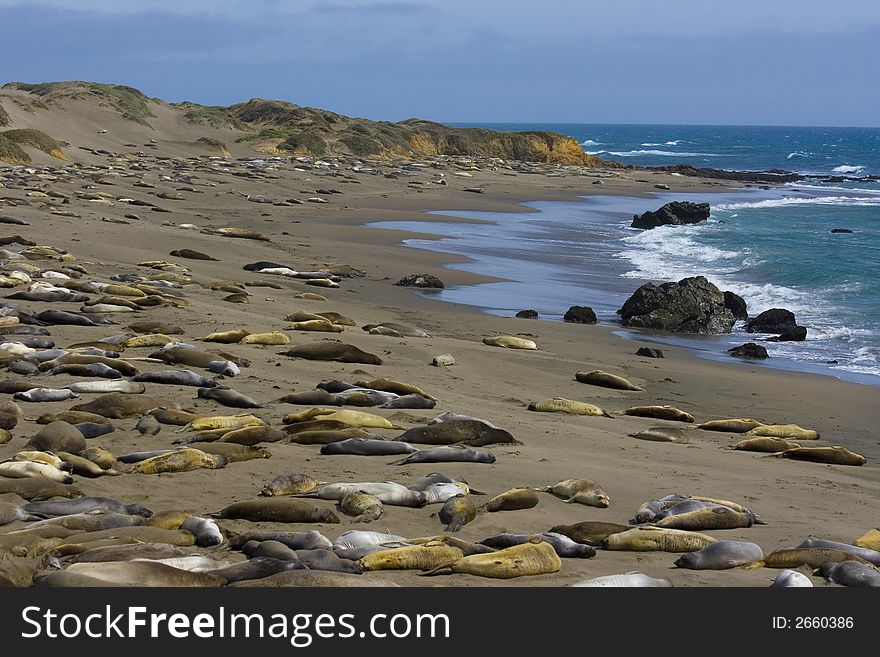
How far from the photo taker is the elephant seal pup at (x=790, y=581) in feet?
13.9

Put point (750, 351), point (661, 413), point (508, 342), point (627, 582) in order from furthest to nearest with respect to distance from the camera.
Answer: point (750, 351)
point (508, 342)
point (661, 413)
point (627, 582)

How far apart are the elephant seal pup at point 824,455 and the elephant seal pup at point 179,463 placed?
14.1ft

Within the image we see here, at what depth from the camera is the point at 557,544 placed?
188 inches

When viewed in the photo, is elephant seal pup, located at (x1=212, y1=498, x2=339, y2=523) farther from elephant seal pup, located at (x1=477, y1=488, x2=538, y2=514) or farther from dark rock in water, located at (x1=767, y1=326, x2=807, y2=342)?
dark rock in water, located at (x1=767, y1=326, x2=807, y2=342)

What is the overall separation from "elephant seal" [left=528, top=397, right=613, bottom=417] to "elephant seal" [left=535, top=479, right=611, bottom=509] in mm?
2653

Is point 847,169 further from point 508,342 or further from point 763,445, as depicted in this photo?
point 763,445

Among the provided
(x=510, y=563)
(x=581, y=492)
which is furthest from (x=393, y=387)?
(x=510, y=563)

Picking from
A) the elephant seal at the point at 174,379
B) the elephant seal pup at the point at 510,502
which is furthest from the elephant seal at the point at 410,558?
the elephant seal at the point at 174,379

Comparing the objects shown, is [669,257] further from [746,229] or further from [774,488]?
[774,488]

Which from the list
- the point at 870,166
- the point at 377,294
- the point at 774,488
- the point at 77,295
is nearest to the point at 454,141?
the point at 870,166

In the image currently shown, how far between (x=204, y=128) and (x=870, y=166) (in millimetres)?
52806

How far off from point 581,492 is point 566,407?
9.21ft

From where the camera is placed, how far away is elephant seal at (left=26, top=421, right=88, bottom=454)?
5945mm
